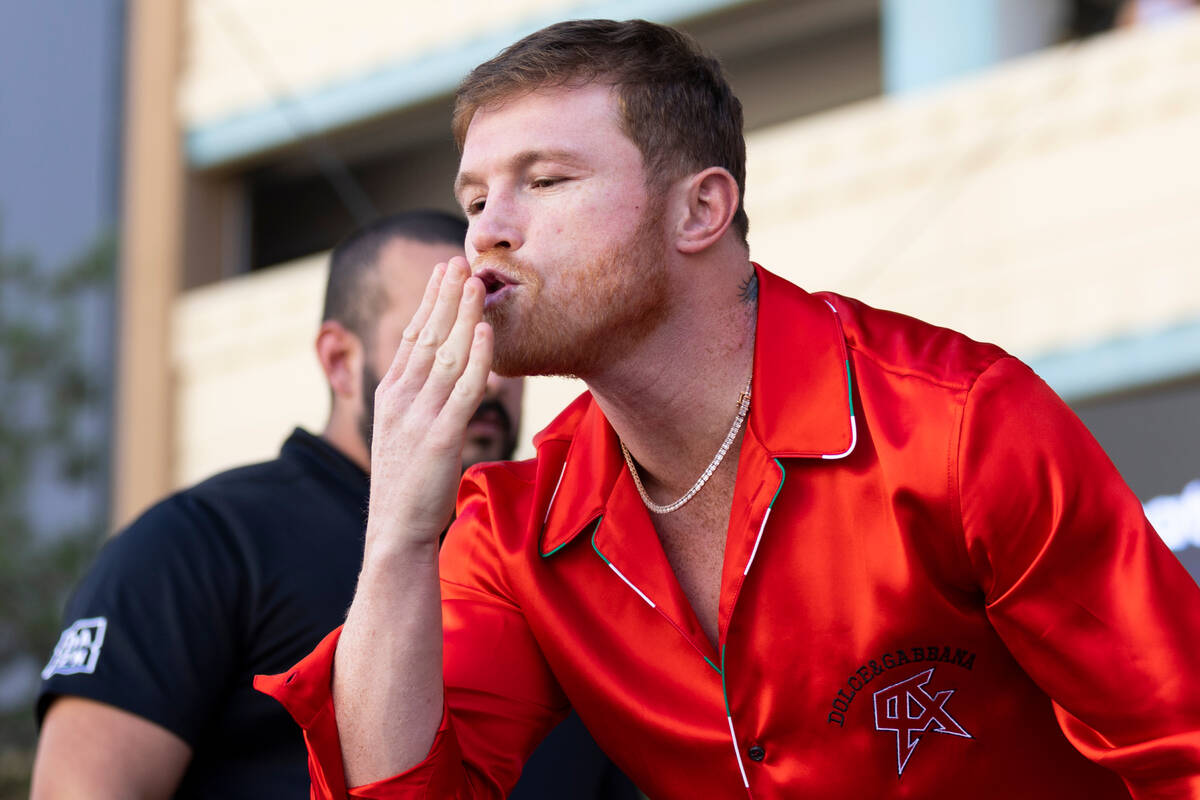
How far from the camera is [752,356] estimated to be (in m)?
2.50

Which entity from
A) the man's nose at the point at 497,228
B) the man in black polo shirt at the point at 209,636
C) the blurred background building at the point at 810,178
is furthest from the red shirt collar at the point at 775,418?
the blurred background building at the point at 810,178

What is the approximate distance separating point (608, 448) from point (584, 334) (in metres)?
0.31

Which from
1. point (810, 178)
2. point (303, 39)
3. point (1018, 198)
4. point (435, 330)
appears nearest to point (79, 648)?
point (435, 330)

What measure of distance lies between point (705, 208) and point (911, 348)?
0.43 m

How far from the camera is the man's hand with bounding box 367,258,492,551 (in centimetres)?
224

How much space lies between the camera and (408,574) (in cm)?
223

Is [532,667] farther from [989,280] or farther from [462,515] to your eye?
[989,280]

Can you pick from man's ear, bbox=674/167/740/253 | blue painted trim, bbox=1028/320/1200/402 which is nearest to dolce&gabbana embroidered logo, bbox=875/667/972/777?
man's ear, bbox=674/167/740/253

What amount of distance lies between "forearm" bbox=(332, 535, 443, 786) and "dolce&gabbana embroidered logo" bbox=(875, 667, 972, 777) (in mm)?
660

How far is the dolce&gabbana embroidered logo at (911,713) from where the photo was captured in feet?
7.49

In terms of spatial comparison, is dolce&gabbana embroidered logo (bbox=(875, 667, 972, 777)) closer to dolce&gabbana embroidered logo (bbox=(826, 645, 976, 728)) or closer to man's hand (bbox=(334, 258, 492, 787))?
dolce&gabbana embroidered logo (bbox=(826, 645, 976, 728))

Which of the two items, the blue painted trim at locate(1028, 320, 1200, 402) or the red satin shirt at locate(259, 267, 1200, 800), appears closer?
the red satin shirt at locate(259, 267, 1200, 800)

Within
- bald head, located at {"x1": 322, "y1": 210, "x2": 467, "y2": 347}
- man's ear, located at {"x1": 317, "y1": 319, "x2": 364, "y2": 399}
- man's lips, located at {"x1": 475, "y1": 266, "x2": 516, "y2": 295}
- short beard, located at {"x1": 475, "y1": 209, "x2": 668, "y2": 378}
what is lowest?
man's ear, located at {"x1": 317, "y1": 319, "x2": 364, "y2": 399}

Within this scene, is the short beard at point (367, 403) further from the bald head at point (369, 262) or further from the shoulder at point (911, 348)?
the shoulder at point (911, 348)
